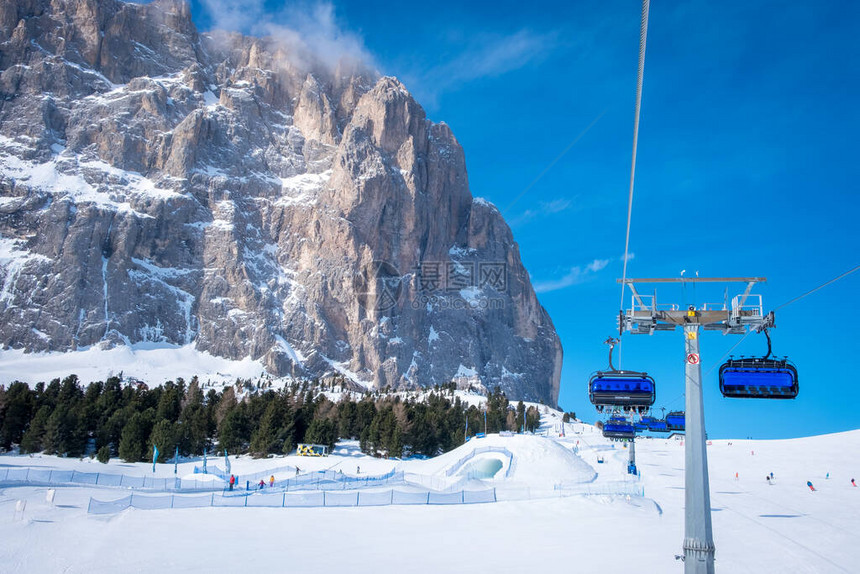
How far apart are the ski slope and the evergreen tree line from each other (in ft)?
37.5

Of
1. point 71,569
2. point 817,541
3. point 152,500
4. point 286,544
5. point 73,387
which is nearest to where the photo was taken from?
point 71,569

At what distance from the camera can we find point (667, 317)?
673 inches

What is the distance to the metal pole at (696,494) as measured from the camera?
14.5 m

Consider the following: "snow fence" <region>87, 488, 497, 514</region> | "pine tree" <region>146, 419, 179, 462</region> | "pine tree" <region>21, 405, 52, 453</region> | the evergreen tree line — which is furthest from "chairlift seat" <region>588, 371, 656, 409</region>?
"pine tree" <region>21, 405, 52, 453</region>

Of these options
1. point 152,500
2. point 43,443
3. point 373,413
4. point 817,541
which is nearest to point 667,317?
point 817,541

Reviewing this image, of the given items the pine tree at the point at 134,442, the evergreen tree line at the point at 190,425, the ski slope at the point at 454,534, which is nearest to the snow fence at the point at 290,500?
the ski slope at the point at 454,534

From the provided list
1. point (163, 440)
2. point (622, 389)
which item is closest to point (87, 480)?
point (163, 440)

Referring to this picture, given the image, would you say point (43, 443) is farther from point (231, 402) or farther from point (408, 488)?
point (408, 488)

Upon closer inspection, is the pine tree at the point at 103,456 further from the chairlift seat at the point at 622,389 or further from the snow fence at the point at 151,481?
the chairlift seat at the point at 622,389

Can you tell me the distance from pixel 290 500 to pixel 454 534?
1270 centimetres

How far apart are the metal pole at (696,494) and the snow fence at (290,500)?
1065 inches

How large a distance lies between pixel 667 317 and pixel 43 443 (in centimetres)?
6838

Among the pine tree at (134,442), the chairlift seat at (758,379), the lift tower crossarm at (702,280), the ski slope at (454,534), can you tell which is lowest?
the ski slope at (454,534)

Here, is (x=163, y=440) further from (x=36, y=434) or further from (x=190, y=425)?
(x=36, y=434)
